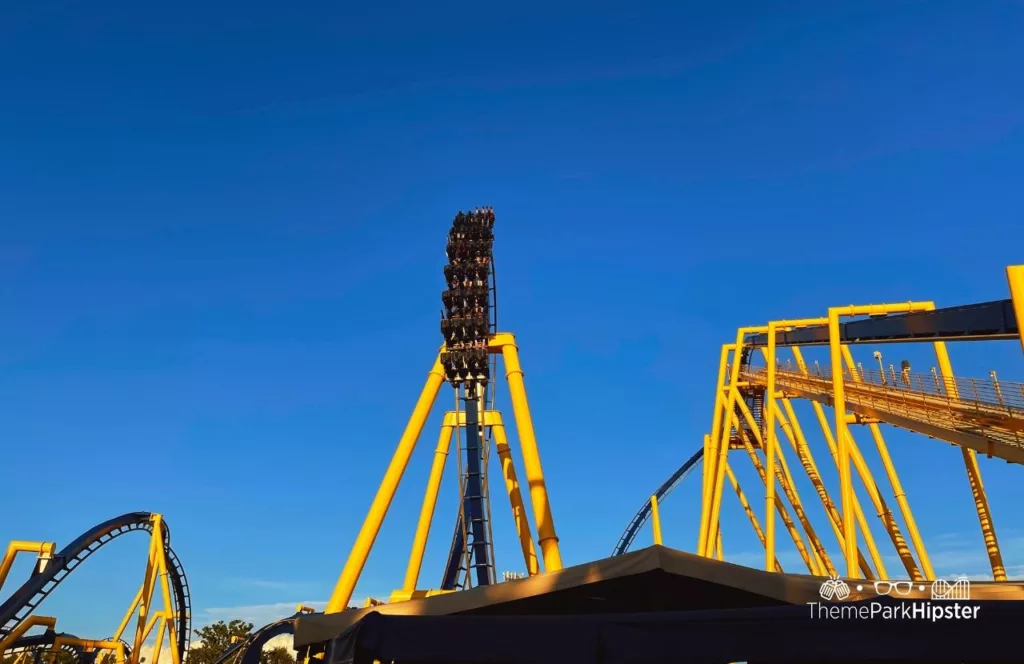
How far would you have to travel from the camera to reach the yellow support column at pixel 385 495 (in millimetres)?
20328

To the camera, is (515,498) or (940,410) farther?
(515,498)

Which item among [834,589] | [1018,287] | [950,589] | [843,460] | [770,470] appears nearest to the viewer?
[950,589]

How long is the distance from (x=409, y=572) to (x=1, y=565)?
599 inches

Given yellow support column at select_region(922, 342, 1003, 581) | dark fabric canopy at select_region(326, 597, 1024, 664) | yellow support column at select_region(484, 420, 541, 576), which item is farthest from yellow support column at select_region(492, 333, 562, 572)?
dark fabric canopy at select_region(326, 597, 1024, 664)

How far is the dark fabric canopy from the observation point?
5.00 m

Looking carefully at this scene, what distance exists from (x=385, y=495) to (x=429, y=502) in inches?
100

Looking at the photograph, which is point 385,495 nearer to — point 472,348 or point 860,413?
point 472,348

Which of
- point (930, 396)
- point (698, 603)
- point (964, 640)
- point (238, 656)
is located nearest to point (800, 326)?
point (930, 396)

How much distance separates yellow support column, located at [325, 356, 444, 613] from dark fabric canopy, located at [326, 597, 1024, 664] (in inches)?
575

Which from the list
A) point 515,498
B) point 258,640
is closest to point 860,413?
point 515,498

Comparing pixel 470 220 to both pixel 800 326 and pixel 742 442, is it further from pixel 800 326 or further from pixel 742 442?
pixel 742 442

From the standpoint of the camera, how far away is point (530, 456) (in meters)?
21.7

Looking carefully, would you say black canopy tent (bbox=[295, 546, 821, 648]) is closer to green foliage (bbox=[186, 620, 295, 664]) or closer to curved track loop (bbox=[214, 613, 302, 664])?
curved track loop (bbox=[214, 613, 302, 664])

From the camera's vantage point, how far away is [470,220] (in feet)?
86.3
